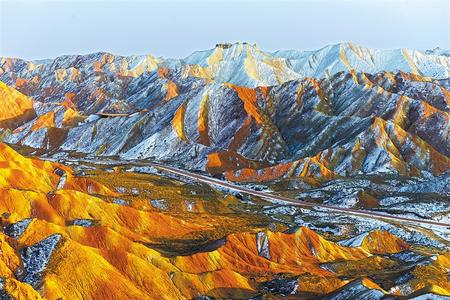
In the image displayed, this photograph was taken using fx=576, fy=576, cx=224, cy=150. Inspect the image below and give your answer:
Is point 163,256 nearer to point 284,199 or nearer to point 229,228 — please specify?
point 229,228

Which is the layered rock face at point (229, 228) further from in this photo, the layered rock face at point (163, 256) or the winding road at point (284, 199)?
the winding road at point (284, 199)

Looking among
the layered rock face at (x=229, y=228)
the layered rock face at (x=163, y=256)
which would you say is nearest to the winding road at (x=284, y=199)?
the layered rock face at (x=229, y=228)

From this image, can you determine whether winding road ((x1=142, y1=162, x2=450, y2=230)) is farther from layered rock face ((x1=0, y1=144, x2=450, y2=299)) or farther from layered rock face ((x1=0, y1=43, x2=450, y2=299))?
layered rock face ((x1=0, y1=144, x2=450, y2=299))

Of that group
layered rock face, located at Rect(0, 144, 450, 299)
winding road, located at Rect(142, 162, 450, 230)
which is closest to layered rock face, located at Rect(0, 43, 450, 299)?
layered rock face, located at Rect(0, 144, 450, 299)

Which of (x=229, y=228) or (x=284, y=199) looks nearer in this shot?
(x=229, y=228)

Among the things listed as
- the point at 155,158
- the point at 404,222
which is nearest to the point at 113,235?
the point at 404,222

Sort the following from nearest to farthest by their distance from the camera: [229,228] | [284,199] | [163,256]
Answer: [163,256]
[229,228]
[284,199]

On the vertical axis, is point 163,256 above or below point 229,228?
above

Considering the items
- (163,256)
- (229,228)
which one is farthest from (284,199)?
(163,256)

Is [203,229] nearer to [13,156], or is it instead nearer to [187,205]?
[187,205]

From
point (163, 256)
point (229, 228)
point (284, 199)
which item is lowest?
point (284, 199)
